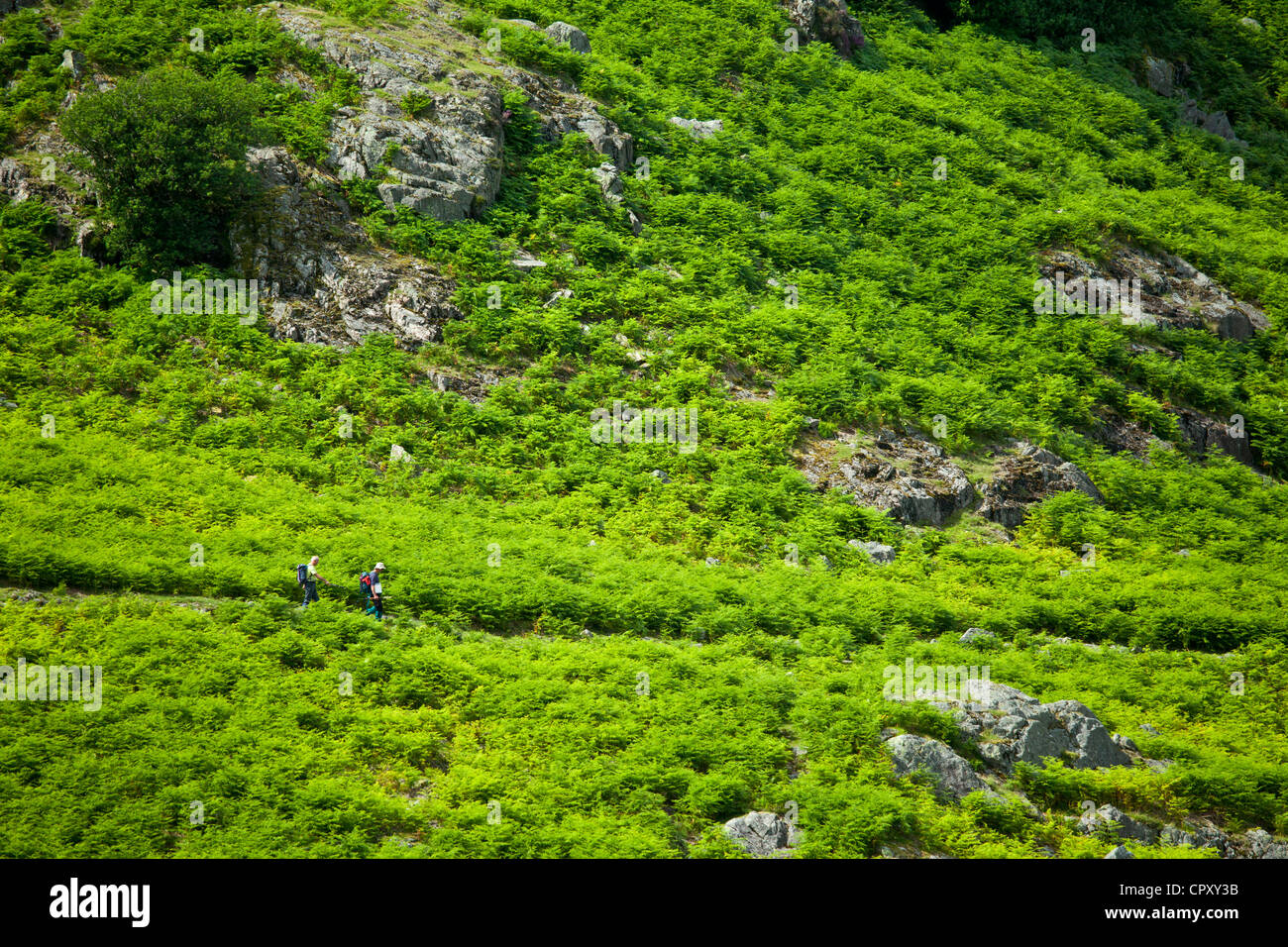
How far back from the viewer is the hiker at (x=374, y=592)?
62.9ft

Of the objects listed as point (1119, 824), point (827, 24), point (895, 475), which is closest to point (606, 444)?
point (895, 475)

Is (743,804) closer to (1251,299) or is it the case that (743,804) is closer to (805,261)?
(805,261)

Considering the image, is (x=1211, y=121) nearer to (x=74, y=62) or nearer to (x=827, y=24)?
(x=827, y=24)

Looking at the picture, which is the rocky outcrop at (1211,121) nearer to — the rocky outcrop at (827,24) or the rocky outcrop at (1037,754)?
the rocky outcrop at (827,24)

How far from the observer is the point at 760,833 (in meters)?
15.0

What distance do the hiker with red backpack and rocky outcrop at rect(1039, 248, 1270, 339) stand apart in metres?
29.2

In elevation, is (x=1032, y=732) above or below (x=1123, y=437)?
below

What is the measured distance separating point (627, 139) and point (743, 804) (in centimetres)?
2835

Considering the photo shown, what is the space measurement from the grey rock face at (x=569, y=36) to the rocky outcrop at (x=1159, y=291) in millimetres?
22519

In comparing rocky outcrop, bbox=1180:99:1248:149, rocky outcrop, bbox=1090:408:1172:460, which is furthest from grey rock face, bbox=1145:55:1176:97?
rocky outcrop, bbox=1090:408:1172:460

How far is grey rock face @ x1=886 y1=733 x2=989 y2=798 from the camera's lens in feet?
54.3

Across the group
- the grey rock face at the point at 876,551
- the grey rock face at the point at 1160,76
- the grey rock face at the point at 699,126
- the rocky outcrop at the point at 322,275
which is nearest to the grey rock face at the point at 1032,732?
the grey rock face at the point at 876,551

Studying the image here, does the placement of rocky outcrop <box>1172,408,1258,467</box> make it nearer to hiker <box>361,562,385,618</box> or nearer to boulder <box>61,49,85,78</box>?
hiker <box>361,562,385,618</box>

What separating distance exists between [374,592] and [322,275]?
537 inches
